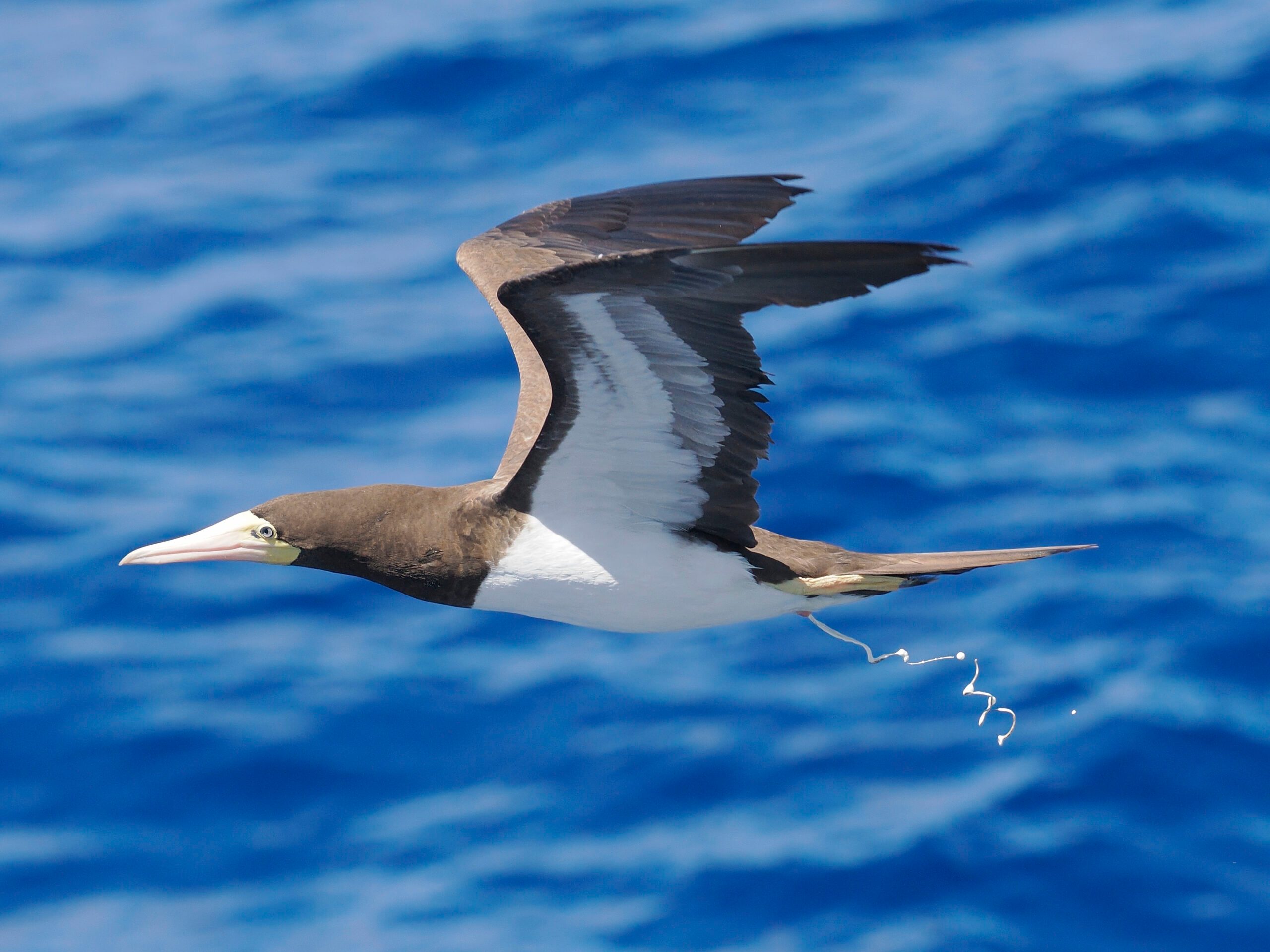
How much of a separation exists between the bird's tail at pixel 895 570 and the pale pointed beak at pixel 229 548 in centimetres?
230

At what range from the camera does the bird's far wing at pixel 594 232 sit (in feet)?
28.3

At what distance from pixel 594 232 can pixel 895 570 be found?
2630 mm

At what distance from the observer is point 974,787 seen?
36.2ft

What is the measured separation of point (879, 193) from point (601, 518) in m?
7.44

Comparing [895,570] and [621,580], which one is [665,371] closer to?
[621,580]

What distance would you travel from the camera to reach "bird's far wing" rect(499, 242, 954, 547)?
6156mm

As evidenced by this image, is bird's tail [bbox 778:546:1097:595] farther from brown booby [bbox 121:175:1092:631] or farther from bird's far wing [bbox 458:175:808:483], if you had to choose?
bird's far wing [bbox 458:175:808:483]

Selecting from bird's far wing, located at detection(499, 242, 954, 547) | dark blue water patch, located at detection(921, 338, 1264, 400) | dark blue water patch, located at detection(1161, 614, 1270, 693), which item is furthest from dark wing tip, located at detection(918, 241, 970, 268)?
dark blue water patch, located at detection(921, 338, 1264, 400)

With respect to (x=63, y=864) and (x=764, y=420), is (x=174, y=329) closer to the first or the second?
(x=63, y=864)

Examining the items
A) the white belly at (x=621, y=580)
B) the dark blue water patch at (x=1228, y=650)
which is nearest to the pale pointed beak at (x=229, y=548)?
the white belly at (x=621, y=580)

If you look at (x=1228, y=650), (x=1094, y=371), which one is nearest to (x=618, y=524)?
(x=1228, y=650)

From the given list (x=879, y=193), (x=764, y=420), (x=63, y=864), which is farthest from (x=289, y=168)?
(x=764, y=420)

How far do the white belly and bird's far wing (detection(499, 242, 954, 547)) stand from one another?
88 millimetres

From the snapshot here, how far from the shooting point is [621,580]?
8.03 metres
